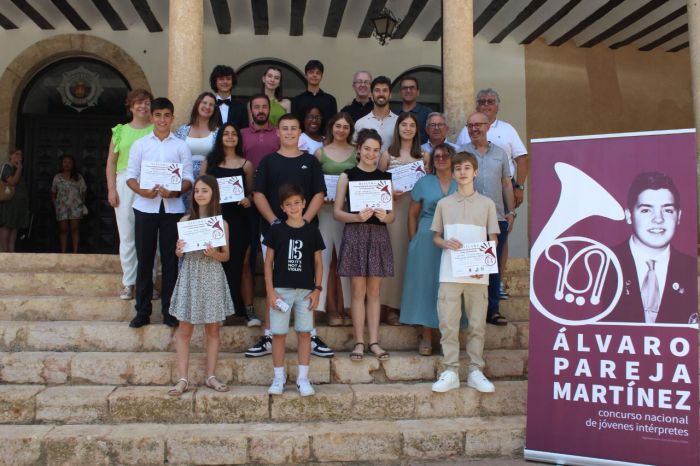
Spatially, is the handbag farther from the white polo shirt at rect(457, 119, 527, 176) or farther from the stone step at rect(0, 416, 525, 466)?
the white polo shirt at rect(457, 119, 527, 176)

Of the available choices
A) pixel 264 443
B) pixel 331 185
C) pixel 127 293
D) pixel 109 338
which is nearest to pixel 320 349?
pixel 264 443

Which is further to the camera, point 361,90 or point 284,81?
point 284,81

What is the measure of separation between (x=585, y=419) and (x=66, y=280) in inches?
172

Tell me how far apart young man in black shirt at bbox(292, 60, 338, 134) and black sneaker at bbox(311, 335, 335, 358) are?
6.89 feet

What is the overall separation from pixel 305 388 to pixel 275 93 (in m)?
3.10

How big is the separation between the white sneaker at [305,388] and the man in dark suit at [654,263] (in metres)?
1.94

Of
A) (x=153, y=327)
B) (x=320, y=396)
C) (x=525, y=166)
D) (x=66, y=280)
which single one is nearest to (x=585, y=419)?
(x=320, y=396)

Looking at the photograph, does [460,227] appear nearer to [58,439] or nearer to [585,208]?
[585,208]

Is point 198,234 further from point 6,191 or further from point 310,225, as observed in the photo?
point 6,191

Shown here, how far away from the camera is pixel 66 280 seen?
5508 mm

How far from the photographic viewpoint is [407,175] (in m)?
4.93

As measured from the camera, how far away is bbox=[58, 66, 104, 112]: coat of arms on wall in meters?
10.1

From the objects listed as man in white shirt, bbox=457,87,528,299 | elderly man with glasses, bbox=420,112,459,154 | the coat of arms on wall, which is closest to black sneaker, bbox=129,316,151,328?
elderly man with glasses, bbox=420,112,459,154

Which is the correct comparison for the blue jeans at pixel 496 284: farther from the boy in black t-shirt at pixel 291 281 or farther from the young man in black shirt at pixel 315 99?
the young man in black shirt at pixel 315 99
